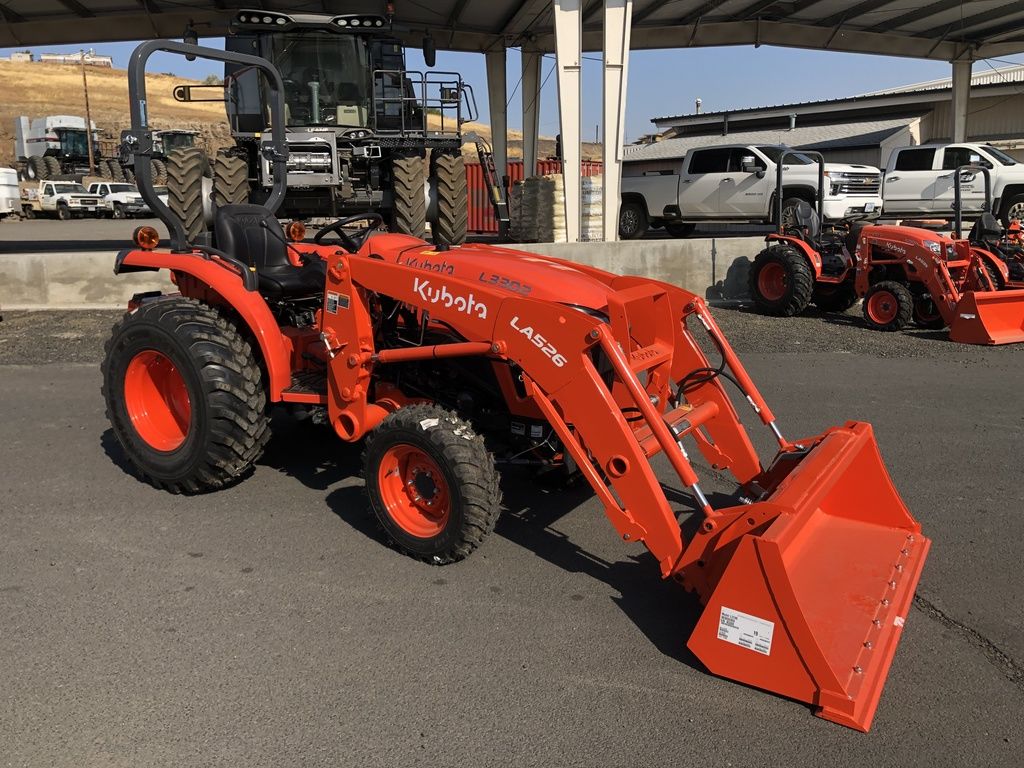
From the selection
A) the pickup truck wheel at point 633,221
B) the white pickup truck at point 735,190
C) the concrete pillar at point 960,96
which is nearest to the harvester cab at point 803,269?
the white pickup truck at point 735,190

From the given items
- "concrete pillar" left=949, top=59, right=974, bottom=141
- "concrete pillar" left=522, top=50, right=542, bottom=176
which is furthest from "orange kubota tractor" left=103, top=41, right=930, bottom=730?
"concrete pillar" left=949, top=59, right=974, bottom=141

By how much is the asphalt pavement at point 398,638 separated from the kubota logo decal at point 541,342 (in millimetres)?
1017

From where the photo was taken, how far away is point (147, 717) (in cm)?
283

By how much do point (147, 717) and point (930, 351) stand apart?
8.35m

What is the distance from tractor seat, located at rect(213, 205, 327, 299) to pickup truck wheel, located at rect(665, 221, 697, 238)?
592 inches

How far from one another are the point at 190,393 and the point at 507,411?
171 cm

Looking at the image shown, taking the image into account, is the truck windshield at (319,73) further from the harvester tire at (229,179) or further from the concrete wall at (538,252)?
the concrete wall at (538,252)

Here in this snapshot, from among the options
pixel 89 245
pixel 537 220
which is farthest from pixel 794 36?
pixel 89 245

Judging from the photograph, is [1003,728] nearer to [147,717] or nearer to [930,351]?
[147,717]

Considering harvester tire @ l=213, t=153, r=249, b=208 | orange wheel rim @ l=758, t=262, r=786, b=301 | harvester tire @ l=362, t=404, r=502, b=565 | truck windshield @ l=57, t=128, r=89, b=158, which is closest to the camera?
harvester tire @ l=362, t=404, r=502, b=565

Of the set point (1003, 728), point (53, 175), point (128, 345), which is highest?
point (53, 175)

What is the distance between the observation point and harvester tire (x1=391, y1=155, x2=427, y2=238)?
12.4 metres

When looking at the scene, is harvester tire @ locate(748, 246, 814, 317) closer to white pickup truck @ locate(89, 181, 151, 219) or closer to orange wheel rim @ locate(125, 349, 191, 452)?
orange wheel rim @ locate(125, 349, 191, 452)

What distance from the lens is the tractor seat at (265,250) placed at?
492 centimetres
